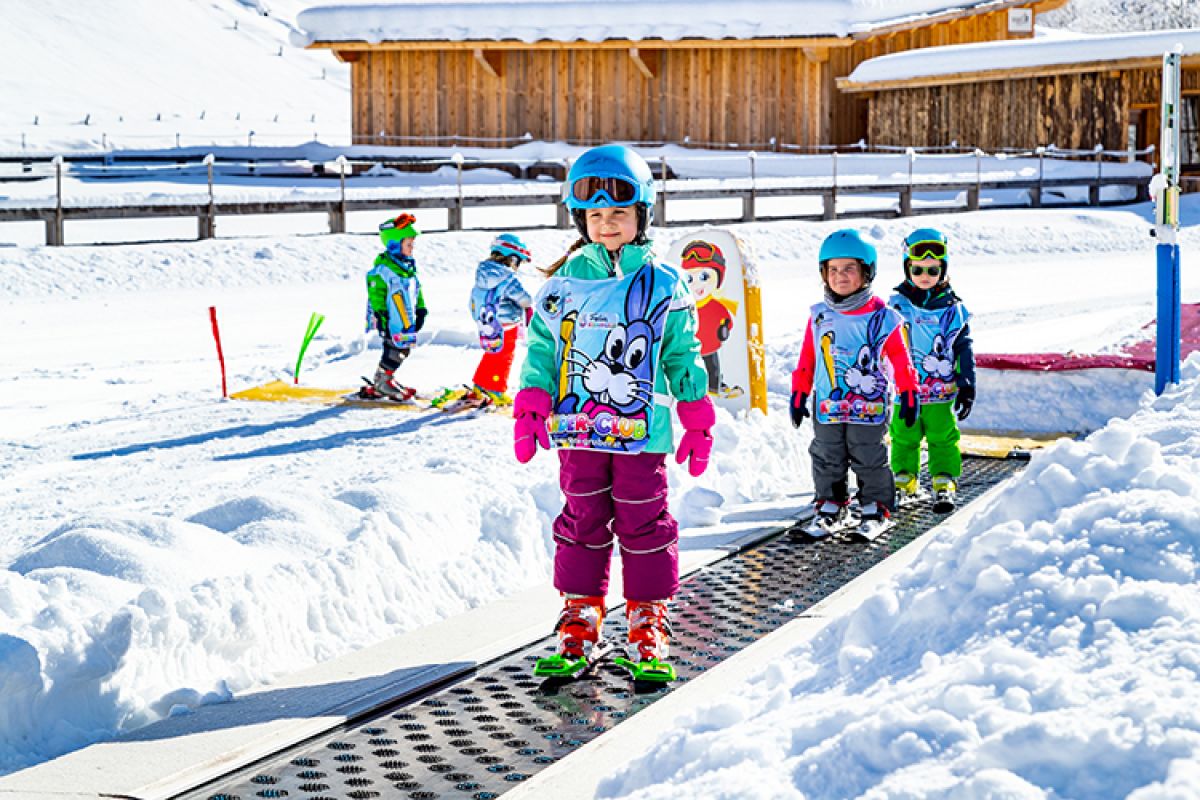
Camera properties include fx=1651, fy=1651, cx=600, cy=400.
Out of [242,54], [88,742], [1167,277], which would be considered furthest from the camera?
[242,54]

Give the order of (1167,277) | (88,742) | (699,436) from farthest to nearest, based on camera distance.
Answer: (1167,277)
(699,436)
(88,742)

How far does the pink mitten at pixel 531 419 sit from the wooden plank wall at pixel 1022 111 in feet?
79.1

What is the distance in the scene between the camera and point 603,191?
4980 millimetres

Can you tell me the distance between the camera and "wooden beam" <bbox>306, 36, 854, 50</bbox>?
3042 cm

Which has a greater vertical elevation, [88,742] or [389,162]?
[389,162]

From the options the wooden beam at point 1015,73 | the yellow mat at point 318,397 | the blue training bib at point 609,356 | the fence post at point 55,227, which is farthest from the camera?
the wooden beam at point 1015,73

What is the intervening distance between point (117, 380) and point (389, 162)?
18609 millimetres

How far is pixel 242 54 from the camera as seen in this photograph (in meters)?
89.5

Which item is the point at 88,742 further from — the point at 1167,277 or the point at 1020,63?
the point at 1020,63

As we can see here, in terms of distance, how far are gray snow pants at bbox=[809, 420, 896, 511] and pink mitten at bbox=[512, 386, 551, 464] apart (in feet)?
7.94

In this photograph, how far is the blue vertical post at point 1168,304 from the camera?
8.13 m

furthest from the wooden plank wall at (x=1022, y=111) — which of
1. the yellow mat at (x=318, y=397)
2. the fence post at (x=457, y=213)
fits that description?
the yellow mat at (x=318, y=397)

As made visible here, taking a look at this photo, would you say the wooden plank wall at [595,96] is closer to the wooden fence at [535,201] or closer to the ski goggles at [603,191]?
the wooden fence at [535,201]

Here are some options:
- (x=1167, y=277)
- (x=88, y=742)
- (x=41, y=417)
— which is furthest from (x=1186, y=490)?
(x=41, y=417)
